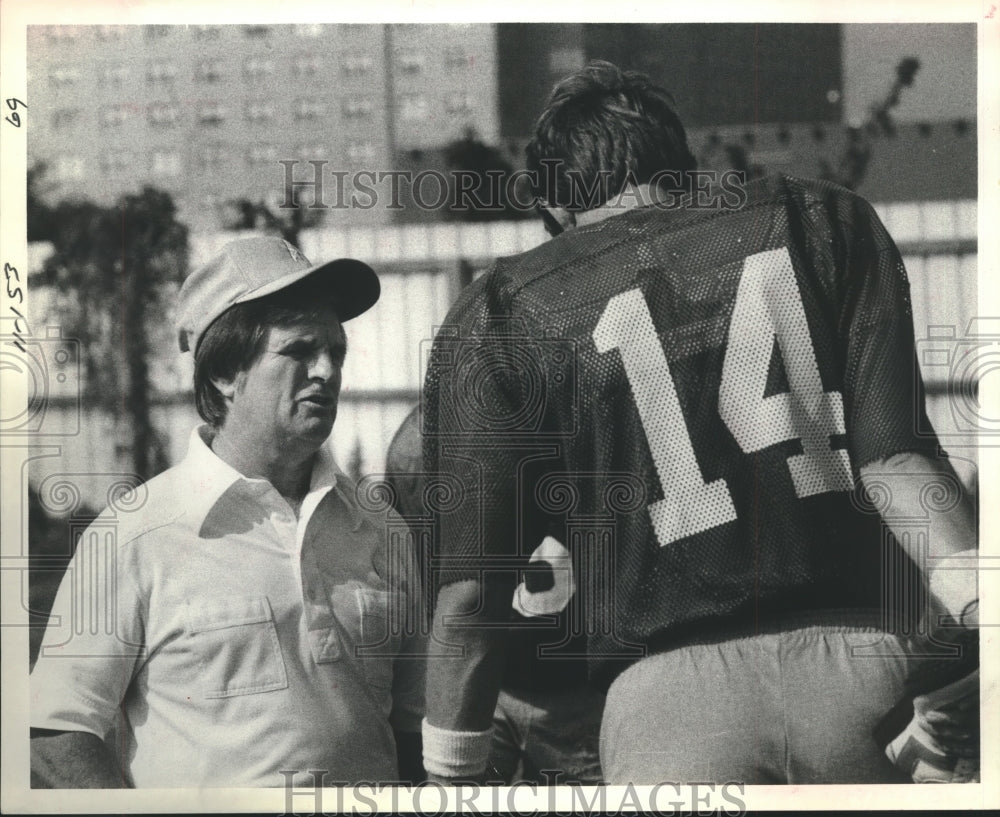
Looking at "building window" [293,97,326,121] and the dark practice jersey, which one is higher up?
"building window" [293,97,326,121]

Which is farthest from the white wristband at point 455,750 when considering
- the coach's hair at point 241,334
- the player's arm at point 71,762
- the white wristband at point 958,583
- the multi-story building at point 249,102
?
Answer: the multi-story building at point 249,102

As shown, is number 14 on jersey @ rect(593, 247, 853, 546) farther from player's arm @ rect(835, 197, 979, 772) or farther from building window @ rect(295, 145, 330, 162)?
building window @ rect(295, 145, 330, 162)

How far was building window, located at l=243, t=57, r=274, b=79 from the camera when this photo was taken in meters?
2.67

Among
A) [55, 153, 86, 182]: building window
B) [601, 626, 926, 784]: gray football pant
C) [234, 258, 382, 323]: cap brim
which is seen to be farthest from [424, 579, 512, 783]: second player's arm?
[55, 153, 86, 182]: building window

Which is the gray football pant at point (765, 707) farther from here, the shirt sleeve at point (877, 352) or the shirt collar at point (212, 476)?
the shirt collar at point (212, 476)

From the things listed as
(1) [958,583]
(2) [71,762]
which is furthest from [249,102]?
(1) [958,583]

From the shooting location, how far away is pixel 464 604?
2600mm

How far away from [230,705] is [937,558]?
5.70 feet

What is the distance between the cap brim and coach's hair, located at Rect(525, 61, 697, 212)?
1.53 feet

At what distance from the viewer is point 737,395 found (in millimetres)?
2518

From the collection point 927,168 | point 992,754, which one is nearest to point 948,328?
point 927,168

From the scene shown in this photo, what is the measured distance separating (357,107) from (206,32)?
0.42 meters
